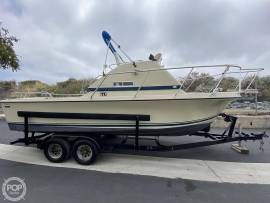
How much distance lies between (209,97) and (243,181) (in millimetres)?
1728

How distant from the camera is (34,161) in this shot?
625 centimetres

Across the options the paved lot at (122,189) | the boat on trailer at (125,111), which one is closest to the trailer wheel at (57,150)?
the boat on trailer at (125,111)

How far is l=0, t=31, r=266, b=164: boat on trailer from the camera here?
580cm

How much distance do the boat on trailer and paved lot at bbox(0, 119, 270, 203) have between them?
0.73 m

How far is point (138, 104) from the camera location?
5844 mm

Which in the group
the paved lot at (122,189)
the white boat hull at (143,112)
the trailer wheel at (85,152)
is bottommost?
the paved lot at (122,189)

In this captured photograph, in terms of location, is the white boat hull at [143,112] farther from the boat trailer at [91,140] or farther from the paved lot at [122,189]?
the paved lot at [122,189]

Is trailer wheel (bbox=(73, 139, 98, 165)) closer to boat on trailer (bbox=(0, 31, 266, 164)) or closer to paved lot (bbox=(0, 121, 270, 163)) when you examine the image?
boat on trailer (bbox=(0, 31, 266, 164))

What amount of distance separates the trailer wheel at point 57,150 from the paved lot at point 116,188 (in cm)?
36

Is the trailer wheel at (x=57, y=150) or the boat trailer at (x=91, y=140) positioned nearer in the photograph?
the boat trailer at (x=91, y=140)

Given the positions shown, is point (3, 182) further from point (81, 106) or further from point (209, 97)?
point (209, 97)

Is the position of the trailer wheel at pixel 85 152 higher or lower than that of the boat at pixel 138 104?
lower

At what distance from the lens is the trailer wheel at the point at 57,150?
6.02m

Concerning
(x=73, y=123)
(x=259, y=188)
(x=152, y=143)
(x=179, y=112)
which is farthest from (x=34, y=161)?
(x=259, y=188)
